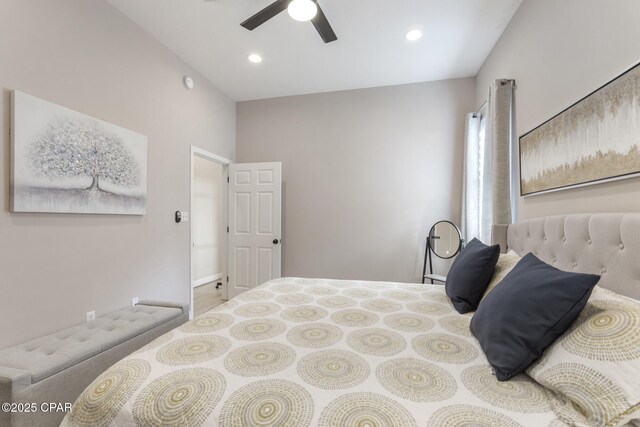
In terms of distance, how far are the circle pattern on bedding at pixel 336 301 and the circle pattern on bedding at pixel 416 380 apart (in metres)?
0.67

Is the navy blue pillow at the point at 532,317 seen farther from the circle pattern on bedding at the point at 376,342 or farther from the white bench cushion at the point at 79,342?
the white bench cushion at the point at 79,342

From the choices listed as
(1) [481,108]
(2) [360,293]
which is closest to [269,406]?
(2) [360,293]

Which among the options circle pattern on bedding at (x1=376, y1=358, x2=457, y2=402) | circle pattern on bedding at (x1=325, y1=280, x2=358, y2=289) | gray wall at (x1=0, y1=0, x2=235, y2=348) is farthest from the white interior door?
circle pattern on bedding at (x1=376, y1=358, x2=457, y2=402)

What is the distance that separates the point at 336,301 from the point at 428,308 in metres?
0.54

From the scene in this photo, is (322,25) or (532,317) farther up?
(322,25)

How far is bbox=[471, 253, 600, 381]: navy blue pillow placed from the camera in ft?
2.95

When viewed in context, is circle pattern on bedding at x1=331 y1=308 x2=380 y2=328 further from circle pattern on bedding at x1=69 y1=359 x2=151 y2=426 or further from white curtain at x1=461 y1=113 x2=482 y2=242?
white curtain at x1=461 y1=113 x2=482 y2=242

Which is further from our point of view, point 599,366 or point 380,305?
point 380,305

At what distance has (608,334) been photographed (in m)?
0.79

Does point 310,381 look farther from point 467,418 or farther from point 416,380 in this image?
point 467,418

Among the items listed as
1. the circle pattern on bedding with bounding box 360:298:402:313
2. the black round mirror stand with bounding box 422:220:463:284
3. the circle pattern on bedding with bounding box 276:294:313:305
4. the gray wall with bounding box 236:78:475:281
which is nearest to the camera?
the circle pattern on bedding with bounding box 360:298:402:313

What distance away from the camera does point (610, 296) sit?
3.08 ft

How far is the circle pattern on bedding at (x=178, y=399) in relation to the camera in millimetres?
790

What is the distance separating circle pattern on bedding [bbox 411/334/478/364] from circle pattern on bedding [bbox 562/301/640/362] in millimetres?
319
